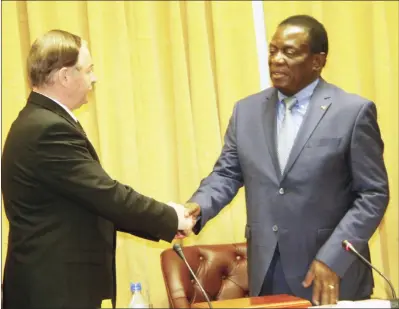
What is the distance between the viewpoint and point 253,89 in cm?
386

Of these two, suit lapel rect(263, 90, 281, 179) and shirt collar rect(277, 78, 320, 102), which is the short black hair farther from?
suit lapel rect(263, 90, 281, 179)

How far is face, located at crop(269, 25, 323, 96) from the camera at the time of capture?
9.37ft

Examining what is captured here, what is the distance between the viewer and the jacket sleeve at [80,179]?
95.6 inches

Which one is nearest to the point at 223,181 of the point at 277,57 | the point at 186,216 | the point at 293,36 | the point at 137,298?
the point at 186,216

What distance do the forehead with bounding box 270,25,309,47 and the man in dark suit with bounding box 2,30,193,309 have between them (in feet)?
2.87

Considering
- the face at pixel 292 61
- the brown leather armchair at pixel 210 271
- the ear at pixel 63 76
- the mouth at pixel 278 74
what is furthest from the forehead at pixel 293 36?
the brown leather armchair at pixel 210 271

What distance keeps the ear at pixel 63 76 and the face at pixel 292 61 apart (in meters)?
0.87

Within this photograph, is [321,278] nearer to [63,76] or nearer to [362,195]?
[362,195]

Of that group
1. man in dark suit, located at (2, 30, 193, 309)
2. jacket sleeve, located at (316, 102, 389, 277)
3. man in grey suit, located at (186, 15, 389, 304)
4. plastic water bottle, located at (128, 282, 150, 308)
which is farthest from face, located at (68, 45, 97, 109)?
plastic water bottle, located at (128, 282, 150, 308)

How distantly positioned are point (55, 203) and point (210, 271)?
116cm

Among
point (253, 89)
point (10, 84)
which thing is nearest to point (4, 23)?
point (10, 84)

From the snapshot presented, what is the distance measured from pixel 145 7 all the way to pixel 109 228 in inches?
60.5

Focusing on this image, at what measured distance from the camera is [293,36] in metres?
2.87

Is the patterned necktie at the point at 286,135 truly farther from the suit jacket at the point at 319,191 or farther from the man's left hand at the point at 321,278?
the man's left hand at the point at 321,278
